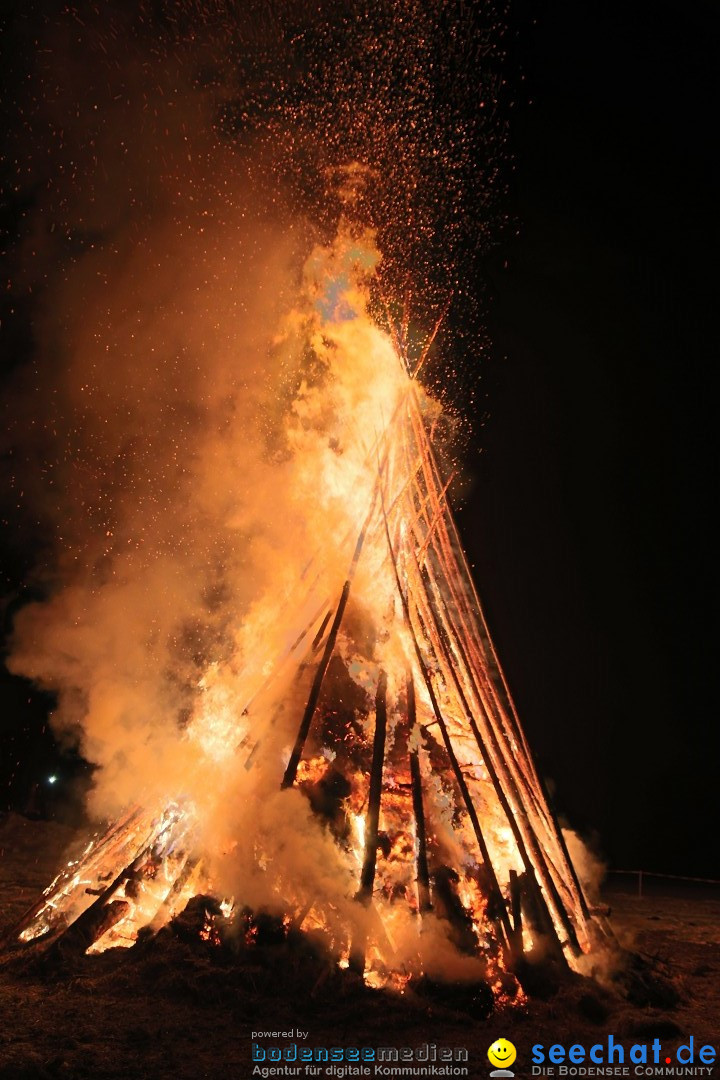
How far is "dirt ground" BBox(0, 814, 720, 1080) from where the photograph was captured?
149 inches

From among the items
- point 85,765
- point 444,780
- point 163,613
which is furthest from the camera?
point 85,765

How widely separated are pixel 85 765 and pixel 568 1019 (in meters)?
13.1

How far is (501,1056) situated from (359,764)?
8.45 feet

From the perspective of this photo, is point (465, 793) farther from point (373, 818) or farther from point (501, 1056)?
point (501, 1056)

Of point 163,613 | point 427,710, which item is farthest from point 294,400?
point 427,710

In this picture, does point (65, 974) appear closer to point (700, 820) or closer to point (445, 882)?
point (445, 882)

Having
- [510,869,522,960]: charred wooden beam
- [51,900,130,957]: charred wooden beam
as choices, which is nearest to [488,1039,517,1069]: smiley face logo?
[510,869,522,960]: charred wooden beam

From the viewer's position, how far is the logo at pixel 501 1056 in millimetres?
3801

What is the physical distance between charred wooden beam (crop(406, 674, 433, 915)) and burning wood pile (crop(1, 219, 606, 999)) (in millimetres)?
16

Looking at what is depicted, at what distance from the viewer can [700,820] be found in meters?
14.6

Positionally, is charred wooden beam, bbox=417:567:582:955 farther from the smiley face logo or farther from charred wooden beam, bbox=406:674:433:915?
the smiley face logo

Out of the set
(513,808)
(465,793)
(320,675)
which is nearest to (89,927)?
(320,675)

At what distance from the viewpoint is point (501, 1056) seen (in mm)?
3939

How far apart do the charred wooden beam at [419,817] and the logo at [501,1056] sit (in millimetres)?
1105
